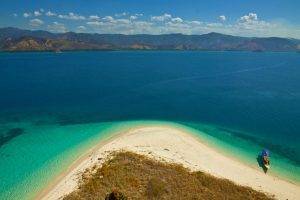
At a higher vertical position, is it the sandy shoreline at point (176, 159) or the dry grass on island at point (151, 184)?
the dry grass on island at point (151, 184)

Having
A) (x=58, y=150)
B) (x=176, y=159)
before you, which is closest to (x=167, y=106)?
(x=58, y=150)

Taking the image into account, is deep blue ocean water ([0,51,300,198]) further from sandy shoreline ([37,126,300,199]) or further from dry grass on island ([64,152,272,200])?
dry grass on island ([64,152,272,200])

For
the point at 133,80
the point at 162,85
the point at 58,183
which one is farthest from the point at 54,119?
the point at 133,80

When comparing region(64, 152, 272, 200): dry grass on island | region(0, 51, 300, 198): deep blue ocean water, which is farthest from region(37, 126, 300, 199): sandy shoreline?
region(0, 51, 300, 198): deep blue ocean water

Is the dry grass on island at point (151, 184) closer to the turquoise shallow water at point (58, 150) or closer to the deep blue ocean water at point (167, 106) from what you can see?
the turquoise shallow water at point (58, 150)

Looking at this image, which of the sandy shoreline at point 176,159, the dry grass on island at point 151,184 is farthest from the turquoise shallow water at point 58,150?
the dry grass on island at point 151,184

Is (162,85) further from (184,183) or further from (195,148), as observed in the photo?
(184,183)
